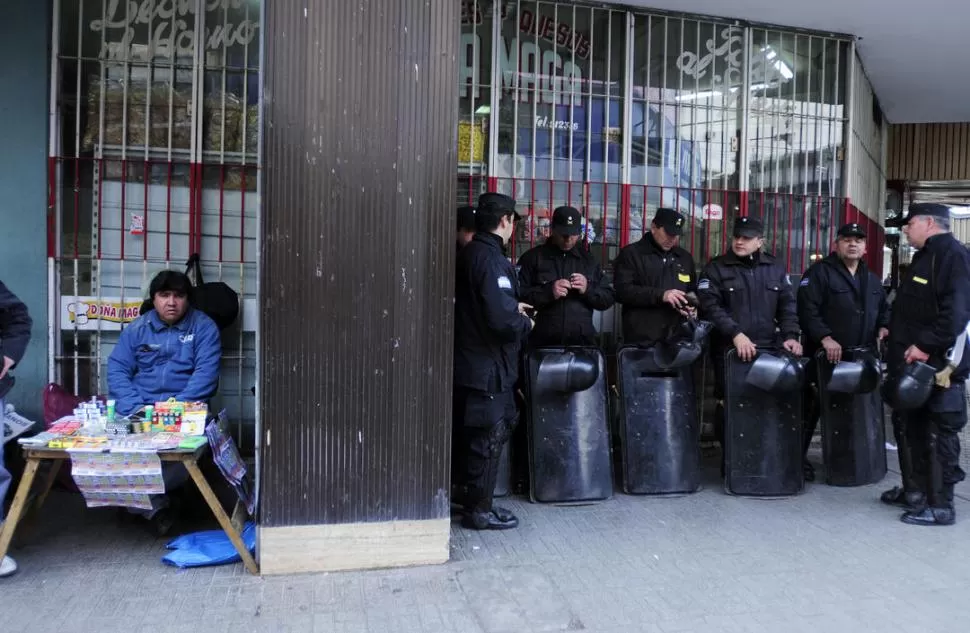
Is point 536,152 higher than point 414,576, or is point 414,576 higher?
point 536,152

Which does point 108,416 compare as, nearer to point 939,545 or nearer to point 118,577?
point 118,577

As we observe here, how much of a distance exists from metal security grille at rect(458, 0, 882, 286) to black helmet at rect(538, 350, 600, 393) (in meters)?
1.43

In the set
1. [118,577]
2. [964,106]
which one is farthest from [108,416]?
[964,106]

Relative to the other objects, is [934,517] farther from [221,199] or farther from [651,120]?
[221,199]

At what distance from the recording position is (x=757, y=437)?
16.6ft

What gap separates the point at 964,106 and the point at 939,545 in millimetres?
6976

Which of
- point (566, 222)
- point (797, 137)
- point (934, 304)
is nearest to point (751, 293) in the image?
point (934, 304)

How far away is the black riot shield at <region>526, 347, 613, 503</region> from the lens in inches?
186

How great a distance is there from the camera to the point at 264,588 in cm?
346

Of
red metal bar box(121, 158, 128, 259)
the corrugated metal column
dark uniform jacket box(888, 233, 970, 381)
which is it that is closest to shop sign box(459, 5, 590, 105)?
the corrugated metal column

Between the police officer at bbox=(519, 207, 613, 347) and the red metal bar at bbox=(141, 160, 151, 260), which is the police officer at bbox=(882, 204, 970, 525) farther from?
the red metal bar at bbox=(141, 160, 151, 260)

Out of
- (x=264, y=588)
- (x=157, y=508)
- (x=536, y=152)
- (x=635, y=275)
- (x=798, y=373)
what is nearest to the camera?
(x=264, y=588)

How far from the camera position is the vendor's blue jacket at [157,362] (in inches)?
173

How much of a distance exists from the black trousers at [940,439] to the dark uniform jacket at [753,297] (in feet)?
3.06
